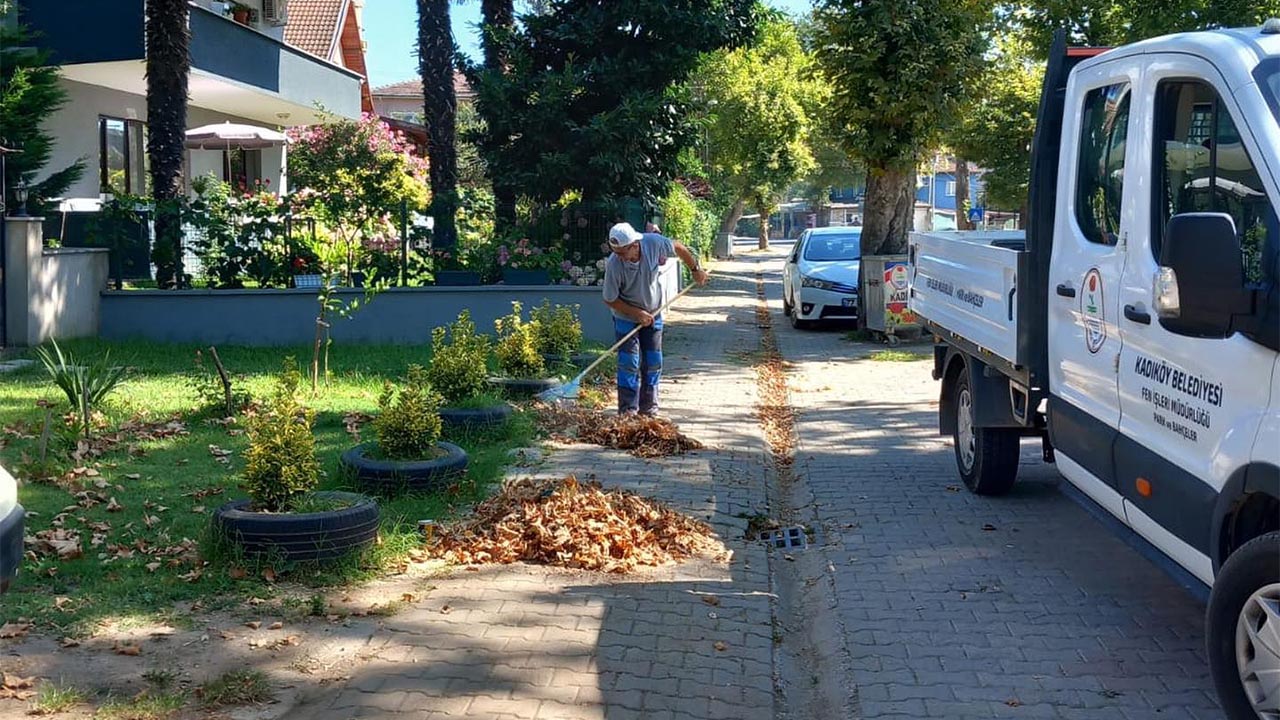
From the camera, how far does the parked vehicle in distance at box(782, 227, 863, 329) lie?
61.9 ft

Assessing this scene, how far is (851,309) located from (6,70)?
12006 millimetres

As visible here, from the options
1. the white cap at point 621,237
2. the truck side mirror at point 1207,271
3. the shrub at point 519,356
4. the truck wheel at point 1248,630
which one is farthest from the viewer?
the shrub at point 519,356

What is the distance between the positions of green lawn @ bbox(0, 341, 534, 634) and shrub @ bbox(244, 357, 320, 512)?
1.11ft

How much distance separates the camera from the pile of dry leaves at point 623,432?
30.7 ft

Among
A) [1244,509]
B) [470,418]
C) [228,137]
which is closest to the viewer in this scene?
[1244,509]

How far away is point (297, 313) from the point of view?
49.2ft

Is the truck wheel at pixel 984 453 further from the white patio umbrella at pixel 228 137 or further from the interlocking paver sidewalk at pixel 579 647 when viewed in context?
the white patio umbrella at pixel 228 137

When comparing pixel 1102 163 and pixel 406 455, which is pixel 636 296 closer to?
pixel 406 455

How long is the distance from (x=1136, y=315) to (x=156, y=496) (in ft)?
17.6

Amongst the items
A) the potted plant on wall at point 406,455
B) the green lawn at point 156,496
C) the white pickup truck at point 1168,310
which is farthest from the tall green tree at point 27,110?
the white pickup truck at point 1168,310

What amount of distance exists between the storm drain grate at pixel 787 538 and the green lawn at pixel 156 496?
5.75ft

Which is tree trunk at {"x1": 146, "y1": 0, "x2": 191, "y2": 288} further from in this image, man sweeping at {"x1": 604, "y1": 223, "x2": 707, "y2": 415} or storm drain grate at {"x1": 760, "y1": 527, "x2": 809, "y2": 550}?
storm drain grate at {"x1": 760, "y1": 527, "x2": 809, "y2": 550}

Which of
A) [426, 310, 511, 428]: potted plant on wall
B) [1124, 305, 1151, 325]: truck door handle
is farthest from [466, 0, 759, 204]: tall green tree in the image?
[1124, 305, 1151, 325]: truck door handle

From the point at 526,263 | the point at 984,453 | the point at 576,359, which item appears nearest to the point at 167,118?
the point at 526,263
